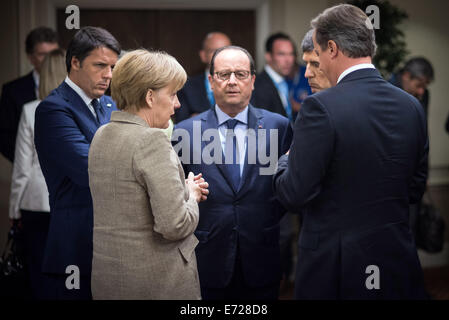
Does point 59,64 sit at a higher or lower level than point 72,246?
higher

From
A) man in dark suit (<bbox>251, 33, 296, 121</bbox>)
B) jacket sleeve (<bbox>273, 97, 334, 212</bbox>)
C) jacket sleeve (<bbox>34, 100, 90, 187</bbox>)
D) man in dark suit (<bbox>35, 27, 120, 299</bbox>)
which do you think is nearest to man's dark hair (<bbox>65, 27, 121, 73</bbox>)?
man in dark suit (<bbox>35, 27, 120, 299</bbox>)

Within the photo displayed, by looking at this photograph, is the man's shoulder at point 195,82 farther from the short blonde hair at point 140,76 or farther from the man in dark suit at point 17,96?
the short blonde hair at point 140,76

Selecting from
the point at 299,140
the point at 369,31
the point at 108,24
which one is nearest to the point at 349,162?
the point at 299,140

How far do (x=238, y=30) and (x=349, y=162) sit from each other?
11.7ft

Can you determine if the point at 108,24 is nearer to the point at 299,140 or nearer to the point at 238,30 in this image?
the point at 238,30

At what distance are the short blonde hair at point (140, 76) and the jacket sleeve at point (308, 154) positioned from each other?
473 millimetres

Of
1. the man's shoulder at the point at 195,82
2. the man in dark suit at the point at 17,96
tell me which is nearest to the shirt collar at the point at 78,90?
the man in dark suit at the point at 17,96

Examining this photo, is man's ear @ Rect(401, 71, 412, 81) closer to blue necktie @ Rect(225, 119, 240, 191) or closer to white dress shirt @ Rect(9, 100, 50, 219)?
blue necktie @ Rect(225, 119, 240, 191)

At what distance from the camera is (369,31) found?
6.71 feet

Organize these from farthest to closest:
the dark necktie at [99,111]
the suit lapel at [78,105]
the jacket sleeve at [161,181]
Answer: the dark necktie at [99,111] → the suit lapel at [78,105] → the jacket sleeve at [161,181]

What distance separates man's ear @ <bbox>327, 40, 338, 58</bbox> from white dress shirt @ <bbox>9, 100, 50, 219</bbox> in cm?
184

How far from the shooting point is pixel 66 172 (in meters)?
2.29

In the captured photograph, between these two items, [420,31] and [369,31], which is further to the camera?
[420,31]

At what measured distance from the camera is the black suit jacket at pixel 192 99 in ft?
13.4
